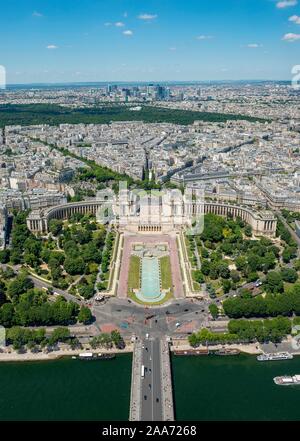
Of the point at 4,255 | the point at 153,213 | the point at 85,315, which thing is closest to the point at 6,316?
the point at 85,315

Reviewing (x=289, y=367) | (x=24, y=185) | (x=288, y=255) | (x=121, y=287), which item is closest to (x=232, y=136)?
(x=24, y=185)

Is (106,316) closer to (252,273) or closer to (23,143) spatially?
(252,273)

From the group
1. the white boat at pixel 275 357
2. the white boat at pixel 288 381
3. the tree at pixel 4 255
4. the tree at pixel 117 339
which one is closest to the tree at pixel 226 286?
the white boat at pixel 275 357

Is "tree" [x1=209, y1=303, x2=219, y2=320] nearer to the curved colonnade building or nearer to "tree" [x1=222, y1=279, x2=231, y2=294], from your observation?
"tree" [x1=222, y1=279, x2=231, y2=294]

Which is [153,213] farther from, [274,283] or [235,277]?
[274,283]

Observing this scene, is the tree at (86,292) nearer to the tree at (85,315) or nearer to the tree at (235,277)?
the tree at (85,315)
